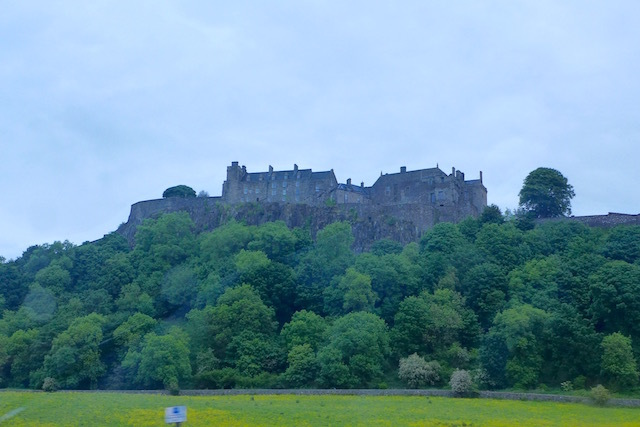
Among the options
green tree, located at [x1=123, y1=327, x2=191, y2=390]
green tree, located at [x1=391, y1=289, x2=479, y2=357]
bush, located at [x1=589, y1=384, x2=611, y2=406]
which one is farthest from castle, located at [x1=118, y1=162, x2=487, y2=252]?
bush, located at [x1=589, y1=384, x2=611, y2=406]

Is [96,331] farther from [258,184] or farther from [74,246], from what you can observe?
[258,184]

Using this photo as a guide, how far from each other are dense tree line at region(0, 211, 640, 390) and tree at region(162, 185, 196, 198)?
29534mm

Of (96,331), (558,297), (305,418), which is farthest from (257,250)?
(305,418)

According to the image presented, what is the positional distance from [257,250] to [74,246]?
2828 cm

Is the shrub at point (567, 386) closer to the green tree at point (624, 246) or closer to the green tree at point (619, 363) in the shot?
the green tree at point (619, 363)

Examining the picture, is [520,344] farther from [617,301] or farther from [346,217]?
[346,217]

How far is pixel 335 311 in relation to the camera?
238 ft

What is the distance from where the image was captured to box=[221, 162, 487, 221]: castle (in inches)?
3974

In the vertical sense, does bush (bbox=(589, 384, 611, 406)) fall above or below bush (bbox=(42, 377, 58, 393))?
below

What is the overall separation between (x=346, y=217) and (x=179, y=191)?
3899cm

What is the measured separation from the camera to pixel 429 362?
6109cm

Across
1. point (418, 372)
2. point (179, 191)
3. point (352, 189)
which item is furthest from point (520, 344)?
point (179, 191)

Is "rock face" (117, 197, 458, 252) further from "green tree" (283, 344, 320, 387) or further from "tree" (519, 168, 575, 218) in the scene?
"green tree" (283, 344, 320, 387)

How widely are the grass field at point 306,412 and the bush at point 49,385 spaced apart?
12771mm
